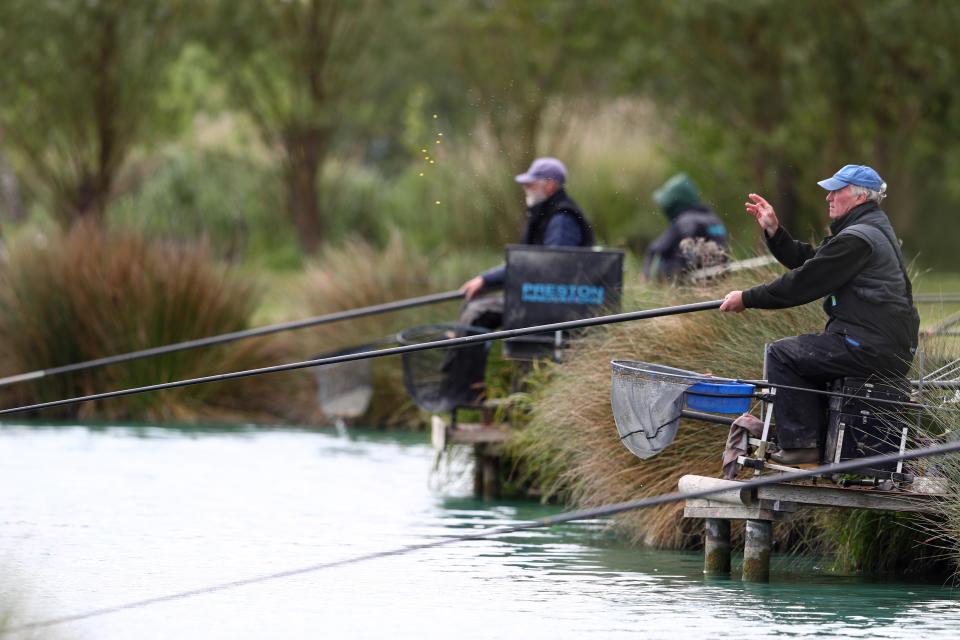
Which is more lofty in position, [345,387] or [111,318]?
[111,318]

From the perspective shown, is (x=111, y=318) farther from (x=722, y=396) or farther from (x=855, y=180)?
(x=855, y=180)

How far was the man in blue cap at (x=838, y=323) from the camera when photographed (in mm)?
7934

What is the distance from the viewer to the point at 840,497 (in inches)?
314

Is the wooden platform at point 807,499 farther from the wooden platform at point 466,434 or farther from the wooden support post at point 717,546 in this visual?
the wooden platform at point 466,434

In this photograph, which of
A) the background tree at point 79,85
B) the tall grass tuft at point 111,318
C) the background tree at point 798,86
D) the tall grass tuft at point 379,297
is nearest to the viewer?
the tall grass tuft at point 379,297

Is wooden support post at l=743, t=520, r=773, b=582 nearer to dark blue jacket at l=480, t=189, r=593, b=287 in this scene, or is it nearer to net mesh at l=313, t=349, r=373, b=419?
dark blue jacket at l=480, t=189, r=593, b=287

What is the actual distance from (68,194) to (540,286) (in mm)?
12764

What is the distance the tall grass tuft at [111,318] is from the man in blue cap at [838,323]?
28.2 ft

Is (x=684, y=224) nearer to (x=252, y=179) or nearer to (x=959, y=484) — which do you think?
(x=959, y=484)

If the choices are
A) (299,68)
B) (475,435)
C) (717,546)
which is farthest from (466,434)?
(299,68)

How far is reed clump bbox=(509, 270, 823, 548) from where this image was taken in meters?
9.28

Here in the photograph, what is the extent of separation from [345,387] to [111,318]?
305 cm

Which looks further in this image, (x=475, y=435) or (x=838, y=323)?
(x=475, y=435)

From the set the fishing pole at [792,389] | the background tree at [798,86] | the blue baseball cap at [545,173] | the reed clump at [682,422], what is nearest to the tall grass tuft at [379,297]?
the blue baseball cap at [545,173]
